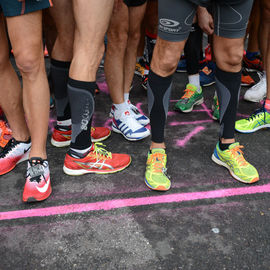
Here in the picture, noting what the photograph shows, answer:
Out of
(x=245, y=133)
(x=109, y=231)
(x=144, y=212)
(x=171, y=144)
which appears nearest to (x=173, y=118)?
(x=171, y=144)

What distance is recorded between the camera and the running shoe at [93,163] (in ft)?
6.98

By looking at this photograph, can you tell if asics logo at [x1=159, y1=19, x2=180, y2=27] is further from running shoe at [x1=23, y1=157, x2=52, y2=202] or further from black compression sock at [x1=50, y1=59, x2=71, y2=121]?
running shoe at [x1=23, y1=157, x2=52, y2=202]

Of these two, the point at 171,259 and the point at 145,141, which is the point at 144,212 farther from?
the point at 145,141

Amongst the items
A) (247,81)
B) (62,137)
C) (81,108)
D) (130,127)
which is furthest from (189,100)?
(81,108)

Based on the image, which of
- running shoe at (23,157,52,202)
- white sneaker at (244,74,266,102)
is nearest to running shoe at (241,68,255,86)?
white sneaker at (244,74,266,102)

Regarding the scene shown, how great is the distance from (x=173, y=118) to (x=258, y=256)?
167 cm

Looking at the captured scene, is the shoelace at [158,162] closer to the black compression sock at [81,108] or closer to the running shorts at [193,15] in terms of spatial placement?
the black compression sock at [81,108]

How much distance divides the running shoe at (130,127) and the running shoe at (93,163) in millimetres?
388

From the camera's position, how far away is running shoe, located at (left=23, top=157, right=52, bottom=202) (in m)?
1.91

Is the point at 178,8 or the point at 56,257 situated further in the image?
the point at 178,8

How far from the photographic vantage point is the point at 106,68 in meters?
2.56

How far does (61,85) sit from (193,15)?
1.10 metres

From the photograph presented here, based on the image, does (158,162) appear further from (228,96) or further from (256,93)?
(256,93)

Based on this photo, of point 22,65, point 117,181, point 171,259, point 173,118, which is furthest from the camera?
point 173,118
